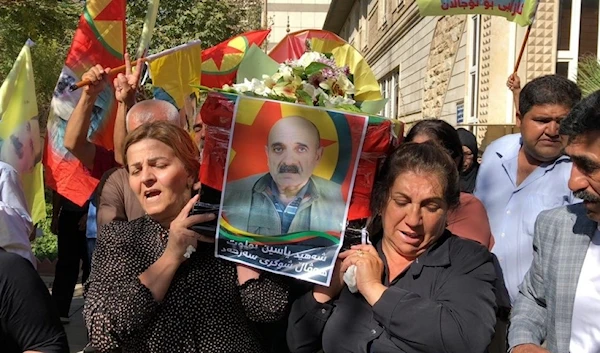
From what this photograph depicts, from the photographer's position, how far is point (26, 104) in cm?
351

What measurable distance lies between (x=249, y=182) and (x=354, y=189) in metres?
0.35

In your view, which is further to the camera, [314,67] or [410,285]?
[314,67]

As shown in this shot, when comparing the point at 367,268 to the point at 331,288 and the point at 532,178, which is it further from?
the point at 532,178

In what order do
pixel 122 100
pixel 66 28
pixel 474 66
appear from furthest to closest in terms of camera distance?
pixel 66 28 → pixel 474 66 → pixel 122 100

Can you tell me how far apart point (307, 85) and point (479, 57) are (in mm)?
9057

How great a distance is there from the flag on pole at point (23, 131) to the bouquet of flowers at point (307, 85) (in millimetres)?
1765

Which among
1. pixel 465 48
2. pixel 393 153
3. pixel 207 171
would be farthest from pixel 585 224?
pixel 465 48

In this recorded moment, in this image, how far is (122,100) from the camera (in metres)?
3.54

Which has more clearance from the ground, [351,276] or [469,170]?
[469,170]

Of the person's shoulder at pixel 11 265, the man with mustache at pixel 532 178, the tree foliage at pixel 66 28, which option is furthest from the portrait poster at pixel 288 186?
the tree foliage at pixel 66 28

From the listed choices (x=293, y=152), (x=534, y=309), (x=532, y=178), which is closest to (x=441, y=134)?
(x=532, y=178)

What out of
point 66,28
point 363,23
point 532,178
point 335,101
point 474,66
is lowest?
point 532,178

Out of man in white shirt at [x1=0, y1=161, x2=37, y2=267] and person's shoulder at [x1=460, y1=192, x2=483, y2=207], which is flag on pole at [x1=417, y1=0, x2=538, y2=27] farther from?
man in white shirt at [x1=0, y1=161, x2=37, y2=267]

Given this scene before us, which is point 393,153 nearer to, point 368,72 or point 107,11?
point 368,72
